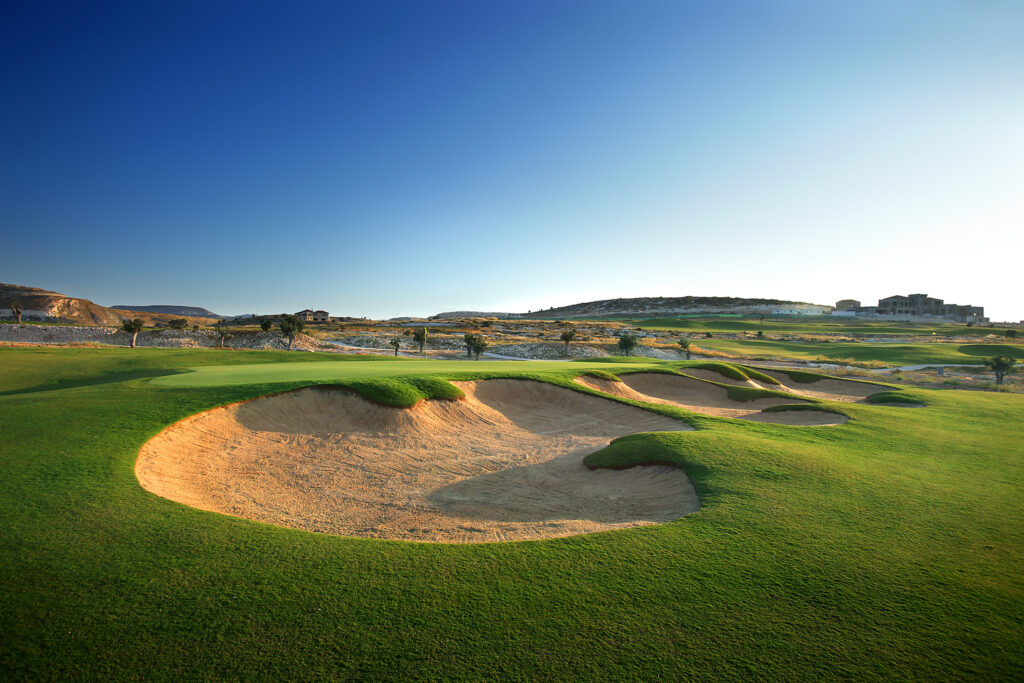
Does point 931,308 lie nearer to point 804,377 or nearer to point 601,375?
point 804,377

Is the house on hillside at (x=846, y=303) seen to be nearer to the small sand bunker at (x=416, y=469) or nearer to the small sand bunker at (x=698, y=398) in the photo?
the small sand bunker at (x=698, y=398)

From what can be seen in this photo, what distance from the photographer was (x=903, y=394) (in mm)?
20297

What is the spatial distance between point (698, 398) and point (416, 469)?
14.4 metres

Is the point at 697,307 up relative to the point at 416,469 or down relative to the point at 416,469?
up

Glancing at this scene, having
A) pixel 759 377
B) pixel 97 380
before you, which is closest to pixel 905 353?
pixel 759 377

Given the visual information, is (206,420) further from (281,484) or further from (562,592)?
(562,592)

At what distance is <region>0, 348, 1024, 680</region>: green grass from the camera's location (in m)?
3.74

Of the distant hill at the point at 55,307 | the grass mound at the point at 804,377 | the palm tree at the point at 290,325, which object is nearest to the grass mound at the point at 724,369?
the grass mound at the point at 804,377

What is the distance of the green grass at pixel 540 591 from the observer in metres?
3.74

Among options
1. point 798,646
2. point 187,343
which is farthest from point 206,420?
point 187,343

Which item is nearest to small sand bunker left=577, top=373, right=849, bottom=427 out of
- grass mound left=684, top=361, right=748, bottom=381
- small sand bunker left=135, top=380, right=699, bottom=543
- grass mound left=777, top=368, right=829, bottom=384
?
small sand bunker left=135, top=380, right=699, bottom=543

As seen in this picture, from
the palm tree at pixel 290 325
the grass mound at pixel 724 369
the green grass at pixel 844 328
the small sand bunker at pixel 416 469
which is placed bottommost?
the small sand bunker at pixel 416 469

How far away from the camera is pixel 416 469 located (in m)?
11.4

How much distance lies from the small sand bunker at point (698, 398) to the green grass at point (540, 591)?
25.0 feet
